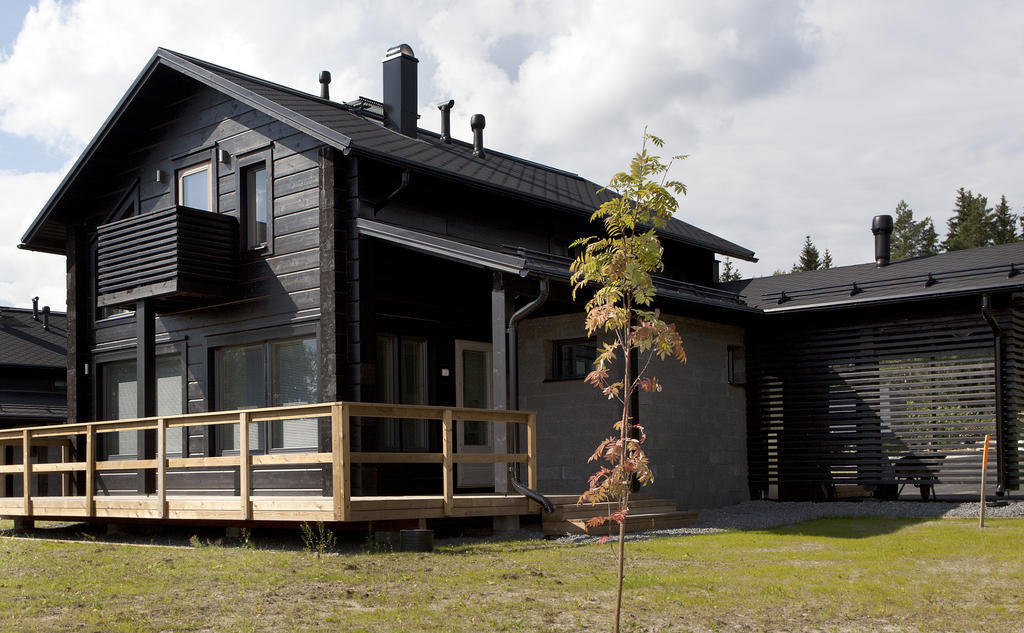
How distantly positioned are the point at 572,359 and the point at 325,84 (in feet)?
21.4

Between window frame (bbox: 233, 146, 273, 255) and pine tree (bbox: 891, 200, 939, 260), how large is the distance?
56533 millimetres

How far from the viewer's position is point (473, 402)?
546 inches

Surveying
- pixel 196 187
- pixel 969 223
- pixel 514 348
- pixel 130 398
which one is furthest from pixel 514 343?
pixel 969 223

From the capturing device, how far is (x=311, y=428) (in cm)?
1224

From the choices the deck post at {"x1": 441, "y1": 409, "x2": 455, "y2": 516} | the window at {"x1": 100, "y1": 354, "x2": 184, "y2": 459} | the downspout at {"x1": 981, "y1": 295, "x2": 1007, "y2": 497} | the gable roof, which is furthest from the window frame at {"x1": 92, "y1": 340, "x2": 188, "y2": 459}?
the downspout at {"x1": 981, "y1": 295, "x2": 1007, "y2": 497}

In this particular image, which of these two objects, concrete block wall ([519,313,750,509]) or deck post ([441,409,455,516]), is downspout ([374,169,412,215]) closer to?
concrete block wall ([519,313,750,509])

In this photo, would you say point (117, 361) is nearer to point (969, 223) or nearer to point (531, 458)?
point (531, 458)

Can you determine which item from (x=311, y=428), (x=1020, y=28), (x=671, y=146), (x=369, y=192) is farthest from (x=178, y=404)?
(x=1020, y=28)

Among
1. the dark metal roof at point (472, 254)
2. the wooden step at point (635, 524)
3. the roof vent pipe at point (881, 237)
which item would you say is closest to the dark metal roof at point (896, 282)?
the roof vent pipe at point (881, 237)

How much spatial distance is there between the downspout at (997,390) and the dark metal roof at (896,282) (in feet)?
1.00

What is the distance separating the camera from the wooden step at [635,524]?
1056cm

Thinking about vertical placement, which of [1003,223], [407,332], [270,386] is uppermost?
[1003,223]

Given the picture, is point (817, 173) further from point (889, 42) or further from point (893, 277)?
point (889, 42)

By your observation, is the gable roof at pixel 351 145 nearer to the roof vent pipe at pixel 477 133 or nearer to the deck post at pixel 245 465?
the roof vent pipe at pixel 477 133
